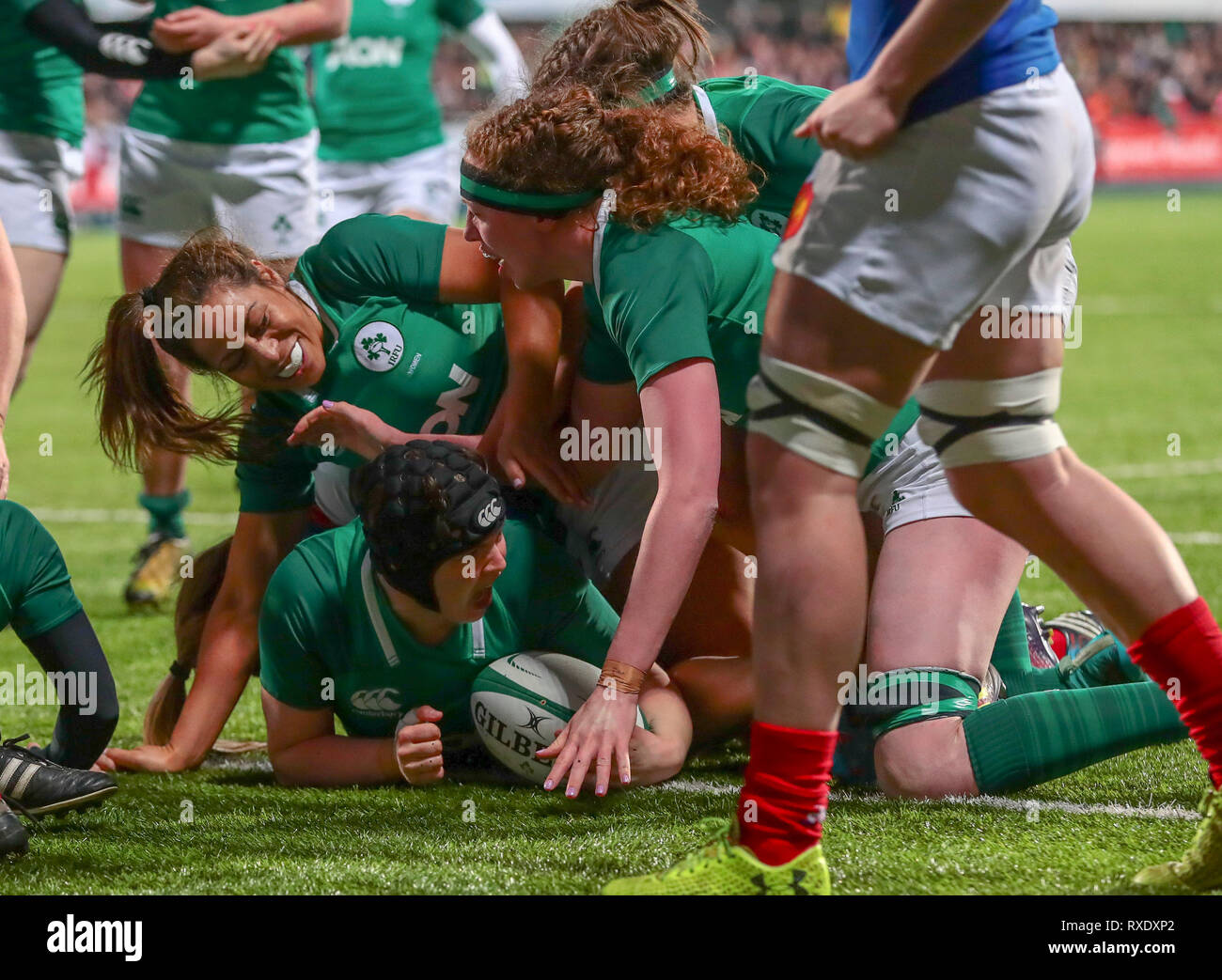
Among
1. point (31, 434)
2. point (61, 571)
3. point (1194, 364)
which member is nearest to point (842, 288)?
point (61, 571)

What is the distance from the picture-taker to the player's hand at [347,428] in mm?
3316

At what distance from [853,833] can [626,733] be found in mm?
509

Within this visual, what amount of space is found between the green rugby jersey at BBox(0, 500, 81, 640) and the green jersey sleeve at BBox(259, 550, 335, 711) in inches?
15.1

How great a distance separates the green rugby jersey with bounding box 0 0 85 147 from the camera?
4.99m

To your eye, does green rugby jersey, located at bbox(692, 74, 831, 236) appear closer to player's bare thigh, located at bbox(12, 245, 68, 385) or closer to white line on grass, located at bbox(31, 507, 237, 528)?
player's bare thigh, located at bbox(12, 245, 68, 385)

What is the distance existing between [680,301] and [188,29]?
9.64 ft

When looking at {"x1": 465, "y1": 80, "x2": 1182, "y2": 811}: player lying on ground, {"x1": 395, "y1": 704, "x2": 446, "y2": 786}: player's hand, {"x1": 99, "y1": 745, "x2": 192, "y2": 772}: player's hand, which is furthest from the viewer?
{"x1": 99, "y1": 745, "x2": 192, "y2": 772}: player's hand

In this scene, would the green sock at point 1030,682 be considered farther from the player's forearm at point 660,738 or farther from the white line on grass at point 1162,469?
the white line on grass at point 1162,469

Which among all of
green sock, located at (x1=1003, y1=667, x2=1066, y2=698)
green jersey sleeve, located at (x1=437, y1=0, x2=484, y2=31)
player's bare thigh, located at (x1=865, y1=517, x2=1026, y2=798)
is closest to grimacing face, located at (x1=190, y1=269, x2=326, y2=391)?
player's bare thigh, located at (x1=865, y1=517, x2=1026, y2=798)

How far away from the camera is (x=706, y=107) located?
335 cm

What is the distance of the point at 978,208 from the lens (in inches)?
80.7

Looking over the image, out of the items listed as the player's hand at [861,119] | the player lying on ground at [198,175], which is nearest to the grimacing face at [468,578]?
the player's hand at [861,119]

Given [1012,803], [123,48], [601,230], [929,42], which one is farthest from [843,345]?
[123,48]

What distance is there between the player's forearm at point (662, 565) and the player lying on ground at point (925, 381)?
38cm
